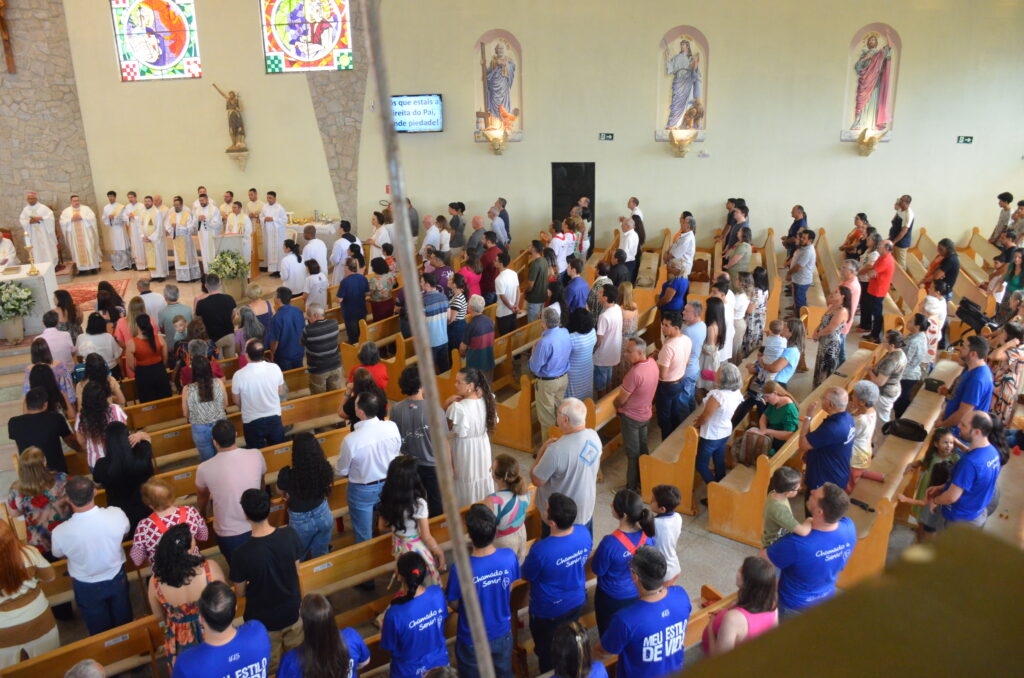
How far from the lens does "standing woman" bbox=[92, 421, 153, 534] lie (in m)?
4.64

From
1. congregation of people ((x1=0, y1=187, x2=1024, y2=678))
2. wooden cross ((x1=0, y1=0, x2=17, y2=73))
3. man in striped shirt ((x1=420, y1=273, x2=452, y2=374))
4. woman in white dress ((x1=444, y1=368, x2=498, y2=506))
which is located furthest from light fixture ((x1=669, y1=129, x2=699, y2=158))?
wooden cross ((x1=0, y1=0, x2=17, y2=73))

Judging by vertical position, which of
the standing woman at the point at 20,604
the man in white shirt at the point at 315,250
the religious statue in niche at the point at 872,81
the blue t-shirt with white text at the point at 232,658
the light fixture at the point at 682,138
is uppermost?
the religious statue in niche at the point at 872,81

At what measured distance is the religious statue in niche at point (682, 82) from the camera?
1291 cm

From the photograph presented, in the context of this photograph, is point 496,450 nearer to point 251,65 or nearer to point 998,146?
point 998,146

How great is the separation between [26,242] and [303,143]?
5475 millimetres

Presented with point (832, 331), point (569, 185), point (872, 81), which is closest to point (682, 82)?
point (569, 185)

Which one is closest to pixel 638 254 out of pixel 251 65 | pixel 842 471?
pixel 842 471

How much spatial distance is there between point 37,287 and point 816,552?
9.87 meters

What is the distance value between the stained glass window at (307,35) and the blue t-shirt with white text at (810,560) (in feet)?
43.7

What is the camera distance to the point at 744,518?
18.5ft

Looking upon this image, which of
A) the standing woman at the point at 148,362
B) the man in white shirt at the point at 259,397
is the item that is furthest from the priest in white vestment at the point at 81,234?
the man in white shirt at the point at 259,397

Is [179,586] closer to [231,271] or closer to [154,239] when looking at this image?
[231,271]

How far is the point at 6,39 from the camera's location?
14273mm

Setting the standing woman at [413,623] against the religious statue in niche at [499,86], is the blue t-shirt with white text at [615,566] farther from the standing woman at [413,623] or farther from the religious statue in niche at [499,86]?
the religious statue in niche at [499,86]
